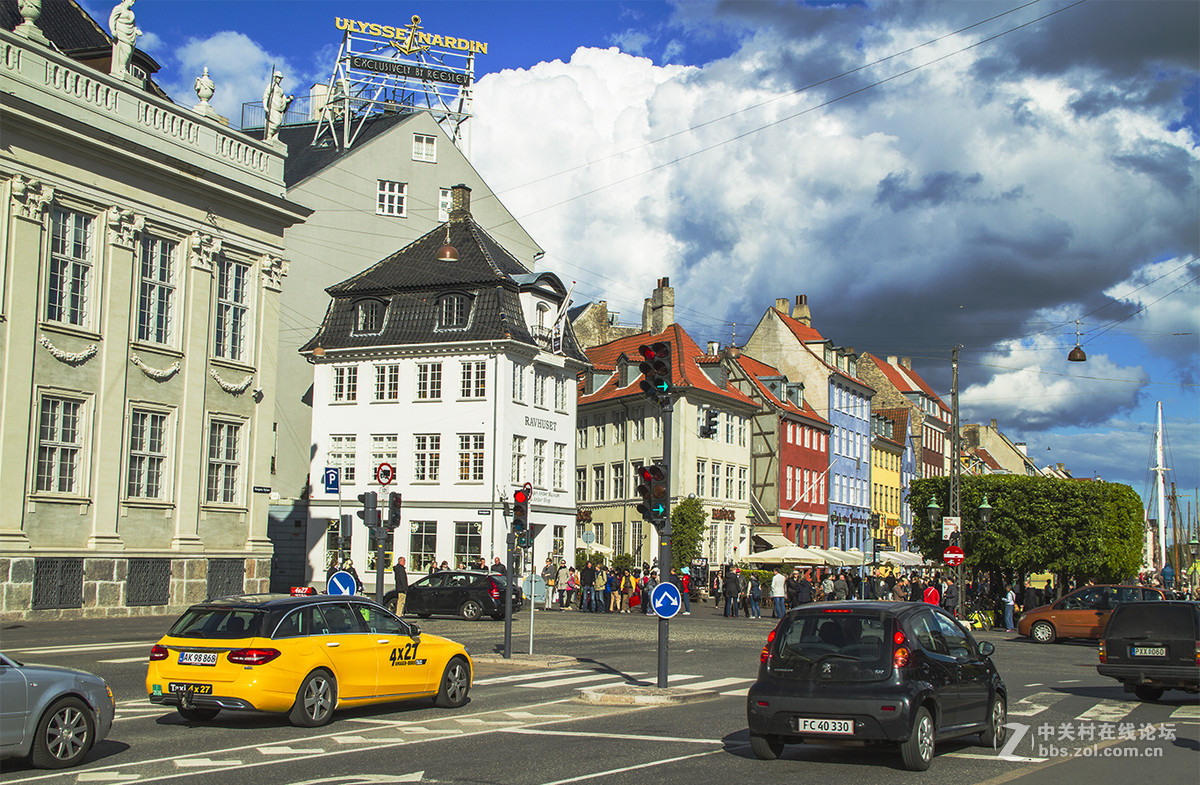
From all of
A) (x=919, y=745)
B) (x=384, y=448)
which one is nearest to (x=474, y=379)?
(x=384, y=448)

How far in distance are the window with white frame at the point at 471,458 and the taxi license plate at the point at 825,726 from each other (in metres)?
38.9

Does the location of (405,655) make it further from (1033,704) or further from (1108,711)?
(1108,711)

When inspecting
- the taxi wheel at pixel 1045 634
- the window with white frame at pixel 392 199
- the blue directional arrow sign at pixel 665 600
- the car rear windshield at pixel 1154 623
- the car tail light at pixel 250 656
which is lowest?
the taxi wheel at pixel 1045 634

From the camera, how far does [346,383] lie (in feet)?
171

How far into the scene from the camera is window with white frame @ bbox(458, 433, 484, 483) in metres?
49.3

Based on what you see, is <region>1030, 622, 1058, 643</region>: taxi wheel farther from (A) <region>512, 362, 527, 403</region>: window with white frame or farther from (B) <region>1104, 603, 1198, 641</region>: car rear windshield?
(A) <region>512, 362, 527, 403</region>: window with white frame

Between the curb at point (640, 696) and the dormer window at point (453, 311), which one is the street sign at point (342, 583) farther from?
the dormer window at point (453, 311)

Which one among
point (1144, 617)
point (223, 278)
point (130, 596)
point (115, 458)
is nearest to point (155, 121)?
point (223, 278)

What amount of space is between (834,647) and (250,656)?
6.02 meters

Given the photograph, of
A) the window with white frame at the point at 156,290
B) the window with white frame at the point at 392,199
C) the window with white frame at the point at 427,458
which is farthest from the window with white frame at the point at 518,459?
the window with white frame at the point at 156,290

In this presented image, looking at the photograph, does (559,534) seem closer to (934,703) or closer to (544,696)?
(544,696)

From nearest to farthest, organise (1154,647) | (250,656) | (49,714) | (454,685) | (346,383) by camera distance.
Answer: (49,714)
(250,656)
(454,685)
(1154,647)
(346,383)

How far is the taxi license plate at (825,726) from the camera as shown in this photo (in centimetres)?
1055

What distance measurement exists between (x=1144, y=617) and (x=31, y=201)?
84.1 feet
